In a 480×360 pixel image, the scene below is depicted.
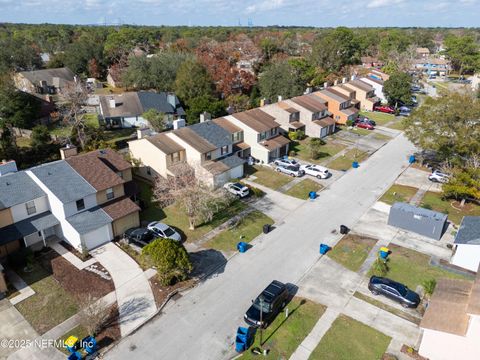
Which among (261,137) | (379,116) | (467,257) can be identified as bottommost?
(467,257)

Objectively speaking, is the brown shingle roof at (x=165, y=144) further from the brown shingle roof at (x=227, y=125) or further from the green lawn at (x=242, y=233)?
the green lawn at (x=242, y=233)

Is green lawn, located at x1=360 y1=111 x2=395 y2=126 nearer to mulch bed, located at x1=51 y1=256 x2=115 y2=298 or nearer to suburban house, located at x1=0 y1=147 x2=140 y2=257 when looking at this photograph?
suburban house, located at x1=0 y1=147 x2=140 y2=257

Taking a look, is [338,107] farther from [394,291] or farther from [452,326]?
[452,326]

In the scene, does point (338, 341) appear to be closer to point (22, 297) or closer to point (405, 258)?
point (405, 258)

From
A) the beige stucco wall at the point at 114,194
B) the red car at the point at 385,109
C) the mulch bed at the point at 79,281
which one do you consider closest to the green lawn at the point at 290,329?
the mulch bed at the point at 79,281

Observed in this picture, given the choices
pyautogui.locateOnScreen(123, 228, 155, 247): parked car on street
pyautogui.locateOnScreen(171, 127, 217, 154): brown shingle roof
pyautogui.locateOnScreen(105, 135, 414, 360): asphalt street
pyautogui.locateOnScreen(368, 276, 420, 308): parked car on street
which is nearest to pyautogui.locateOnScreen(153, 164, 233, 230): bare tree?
pyautogui.locateOnScreen(123, 228, 155, 247): parked car on street

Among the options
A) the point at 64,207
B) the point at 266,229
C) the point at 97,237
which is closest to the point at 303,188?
the point at 266,229
